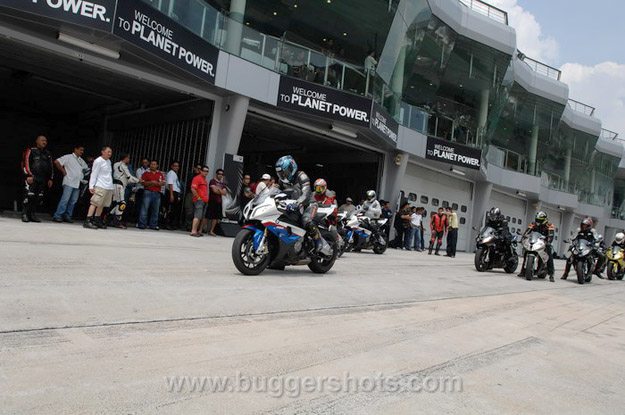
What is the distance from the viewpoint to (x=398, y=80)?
22.2 meters

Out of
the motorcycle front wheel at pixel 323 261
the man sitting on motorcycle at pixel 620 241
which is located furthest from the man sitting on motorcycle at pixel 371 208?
the man sitting on motorcycle at pixel 620 241

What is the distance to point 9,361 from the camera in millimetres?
3154

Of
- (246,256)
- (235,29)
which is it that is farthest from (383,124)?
(246,256)

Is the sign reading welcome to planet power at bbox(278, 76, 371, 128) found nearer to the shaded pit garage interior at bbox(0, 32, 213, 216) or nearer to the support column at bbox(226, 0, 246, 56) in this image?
the support column at bbox(226, 0, 246, 56)

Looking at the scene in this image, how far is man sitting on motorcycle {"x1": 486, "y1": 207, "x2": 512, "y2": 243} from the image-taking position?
13.1m

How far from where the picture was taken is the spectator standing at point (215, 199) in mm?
13406

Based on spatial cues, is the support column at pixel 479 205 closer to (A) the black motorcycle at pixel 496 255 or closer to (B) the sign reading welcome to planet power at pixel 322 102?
(B) the sign reading welcome to planet power at pixel 322 102

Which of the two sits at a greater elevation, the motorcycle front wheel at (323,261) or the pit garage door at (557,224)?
the pit garage door at (557,224)

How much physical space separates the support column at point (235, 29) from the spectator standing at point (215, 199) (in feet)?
11.7

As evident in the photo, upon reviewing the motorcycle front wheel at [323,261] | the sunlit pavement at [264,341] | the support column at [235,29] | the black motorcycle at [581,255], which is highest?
the support column at [235,29]

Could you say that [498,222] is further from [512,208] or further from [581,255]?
[512,208]

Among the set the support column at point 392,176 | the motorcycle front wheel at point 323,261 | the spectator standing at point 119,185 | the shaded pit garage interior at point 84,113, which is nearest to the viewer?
the motorcycle front wheel at point 323,261

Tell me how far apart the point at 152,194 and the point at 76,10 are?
4495 millimetres

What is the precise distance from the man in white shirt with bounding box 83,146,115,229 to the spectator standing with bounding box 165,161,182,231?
2.43 metres
